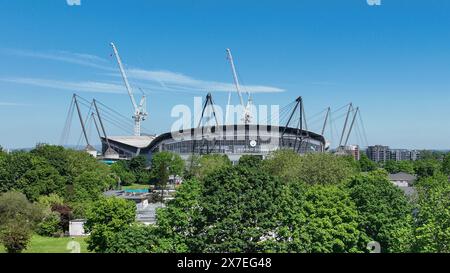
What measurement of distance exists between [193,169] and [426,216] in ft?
75.3

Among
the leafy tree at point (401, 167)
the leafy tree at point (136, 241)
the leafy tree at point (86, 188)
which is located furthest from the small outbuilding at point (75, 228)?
the leafy tree at point (401, 167)

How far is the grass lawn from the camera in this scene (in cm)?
1275

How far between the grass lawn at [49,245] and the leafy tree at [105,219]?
71.8 inches

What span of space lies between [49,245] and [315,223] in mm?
8735

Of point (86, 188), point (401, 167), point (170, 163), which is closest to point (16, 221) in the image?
point (86, 188)

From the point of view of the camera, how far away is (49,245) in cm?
1375

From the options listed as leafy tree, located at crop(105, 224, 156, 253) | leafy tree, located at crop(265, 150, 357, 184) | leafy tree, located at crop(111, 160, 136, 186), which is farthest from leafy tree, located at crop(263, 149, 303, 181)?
leafy tree, located at crop(111, 160, 136, 186)

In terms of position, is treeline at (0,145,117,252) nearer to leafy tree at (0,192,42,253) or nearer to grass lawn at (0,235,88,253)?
leafy tree at (0,192,42,253)

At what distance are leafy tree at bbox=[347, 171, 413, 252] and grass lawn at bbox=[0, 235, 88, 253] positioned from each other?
7.09 meters

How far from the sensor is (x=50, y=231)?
50.2 ft

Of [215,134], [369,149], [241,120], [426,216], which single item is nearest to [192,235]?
[426,216]

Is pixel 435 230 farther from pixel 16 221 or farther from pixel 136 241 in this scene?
pixel 16 221
